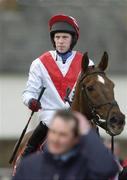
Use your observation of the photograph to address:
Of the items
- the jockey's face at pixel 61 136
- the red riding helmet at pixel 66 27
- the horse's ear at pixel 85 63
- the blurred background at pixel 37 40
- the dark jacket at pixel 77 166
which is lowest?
the blurred background at pixel 37 40

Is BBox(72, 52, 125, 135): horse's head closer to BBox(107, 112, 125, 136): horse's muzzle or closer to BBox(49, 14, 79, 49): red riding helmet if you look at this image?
BBox(107, 112, 125, 136): horse's muzzle

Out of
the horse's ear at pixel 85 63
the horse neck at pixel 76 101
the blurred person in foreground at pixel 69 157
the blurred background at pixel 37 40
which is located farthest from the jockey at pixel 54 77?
the blurred background at pixel 37 40

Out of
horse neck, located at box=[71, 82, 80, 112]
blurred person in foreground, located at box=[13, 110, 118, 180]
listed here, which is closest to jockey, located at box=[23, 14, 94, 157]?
Result: horse neck, located at box=[71, 82, 80, 112]

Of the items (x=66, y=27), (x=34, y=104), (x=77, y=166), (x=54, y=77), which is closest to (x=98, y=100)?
(x=34, y=104)

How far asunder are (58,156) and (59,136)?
16 cm

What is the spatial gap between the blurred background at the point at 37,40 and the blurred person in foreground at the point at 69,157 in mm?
18960

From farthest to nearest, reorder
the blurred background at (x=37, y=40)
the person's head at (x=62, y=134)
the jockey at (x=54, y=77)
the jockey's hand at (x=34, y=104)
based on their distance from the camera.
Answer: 1. the blurred background at (x=37, y=40)
2. the jockey at (x=54, y=77)
3. the jockey's hand at (x=34, y=104)
4. the person's head at (x=62, y=134)

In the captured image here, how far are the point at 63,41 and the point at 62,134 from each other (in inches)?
171

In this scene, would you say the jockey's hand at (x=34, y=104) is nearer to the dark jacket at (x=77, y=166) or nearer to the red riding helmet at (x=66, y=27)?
the red riding helmet at (x=66, y=27)

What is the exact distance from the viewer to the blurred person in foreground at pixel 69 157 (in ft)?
29.1

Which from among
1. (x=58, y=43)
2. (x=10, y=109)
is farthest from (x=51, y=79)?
(x=10, y=109)

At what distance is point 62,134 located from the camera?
8.85 m

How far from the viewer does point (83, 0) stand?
29.6m

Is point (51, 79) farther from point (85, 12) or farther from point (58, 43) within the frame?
point (85, 12)
